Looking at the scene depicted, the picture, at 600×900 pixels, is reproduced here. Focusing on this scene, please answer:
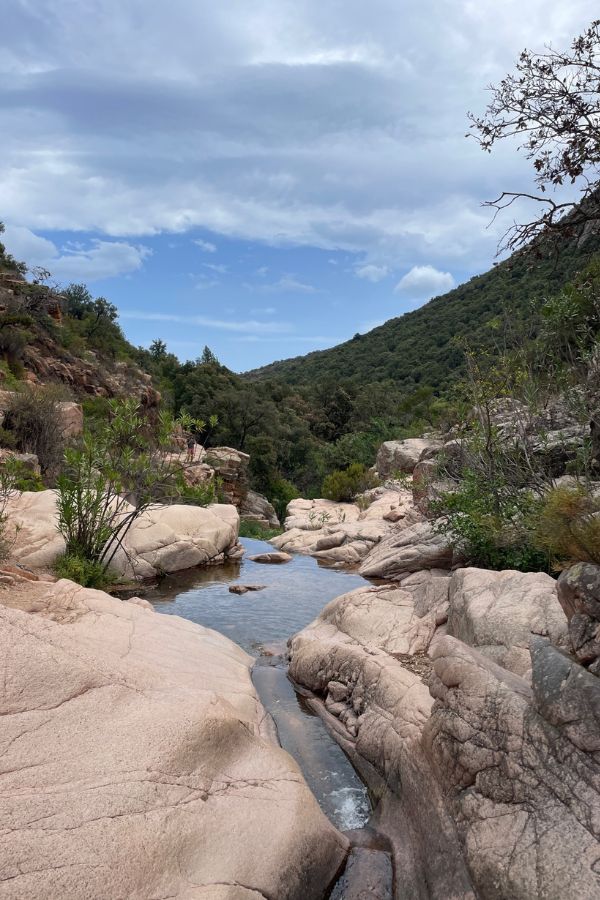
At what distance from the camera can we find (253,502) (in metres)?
35.9

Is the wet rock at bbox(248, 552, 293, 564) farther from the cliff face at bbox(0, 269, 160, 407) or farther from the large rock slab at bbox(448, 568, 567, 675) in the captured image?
the cliff face at bbox(0, 269, 160, 407)

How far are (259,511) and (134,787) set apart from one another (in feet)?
101

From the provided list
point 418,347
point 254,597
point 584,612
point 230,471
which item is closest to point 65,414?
point 230,471

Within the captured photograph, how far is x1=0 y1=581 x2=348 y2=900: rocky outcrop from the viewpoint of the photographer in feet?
12.1

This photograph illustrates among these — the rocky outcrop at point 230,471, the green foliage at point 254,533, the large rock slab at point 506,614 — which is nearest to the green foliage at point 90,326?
the rocky outcrop at point 230,471

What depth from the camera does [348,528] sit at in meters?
19.9

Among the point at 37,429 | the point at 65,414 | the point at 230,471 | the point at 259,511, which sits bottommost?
the point at 259,511

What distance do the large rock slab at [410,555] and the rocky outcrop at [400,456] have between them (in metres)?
15.1

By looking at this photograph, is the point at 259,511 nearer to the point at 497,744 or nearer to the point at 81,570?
the point at 81,570

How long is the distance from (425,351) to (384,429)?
18.9 meters

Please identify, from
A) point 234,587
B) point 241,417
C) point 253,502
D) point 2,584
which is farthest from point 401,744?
point 241,417

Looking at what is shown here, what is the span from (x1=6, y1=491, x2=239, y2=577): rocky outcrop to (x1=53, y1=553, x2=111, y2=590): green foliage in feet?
1.20

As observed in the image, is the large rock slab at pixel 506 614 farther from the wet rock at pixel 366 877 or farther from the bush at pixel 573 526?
the wet rock at pixel 366 877

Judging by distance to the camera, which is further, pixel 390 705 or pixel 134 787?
pixel 390 705
